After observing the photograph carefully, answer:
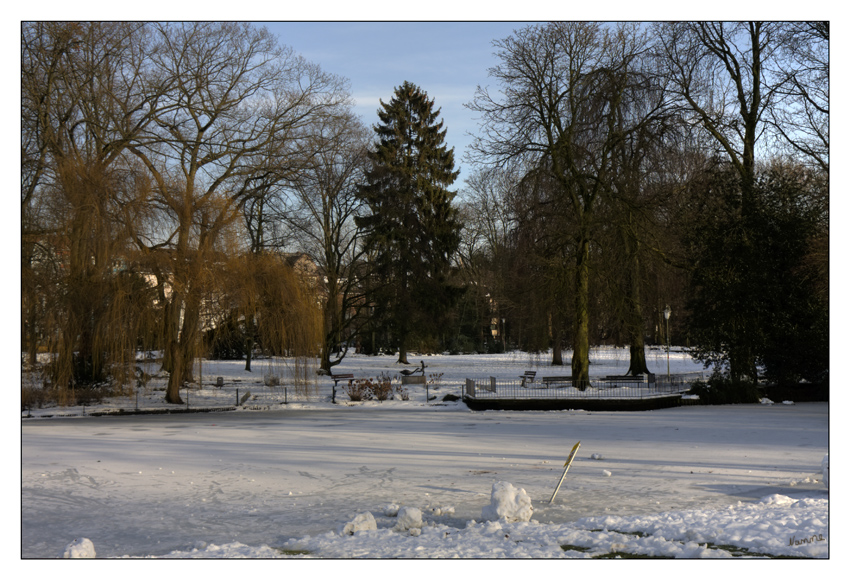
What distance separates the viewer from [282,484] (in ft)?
39.8

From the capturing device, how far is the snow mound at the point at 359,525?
29.0 ft

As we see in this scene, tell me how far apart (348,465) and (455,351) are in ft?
171

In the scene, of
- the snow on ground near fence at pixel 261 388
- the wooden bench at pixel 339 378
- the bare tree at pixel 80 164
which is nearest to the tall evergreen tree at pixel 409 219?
the snow on ground near fence at pixel 261 388

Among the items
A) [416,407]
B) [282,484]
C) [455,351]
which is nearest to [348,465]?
[282,484]

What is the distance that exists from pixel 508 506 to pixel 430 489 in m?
2.43

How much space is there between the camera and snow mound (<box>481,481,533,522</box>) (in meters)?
9.26

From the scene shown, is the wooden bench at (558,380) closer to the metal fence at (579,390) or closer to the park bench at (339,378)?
the metal fence at (579,390)

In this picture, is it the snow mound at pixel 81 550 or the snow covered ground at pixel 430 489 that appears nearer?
the snow mound at pixel 81 550

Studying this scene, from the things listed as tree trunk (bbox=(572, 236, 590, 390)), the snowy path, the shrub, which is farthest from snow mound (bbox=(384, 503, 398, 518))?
tree trunk (bbox=(572, 236, 590, 390))

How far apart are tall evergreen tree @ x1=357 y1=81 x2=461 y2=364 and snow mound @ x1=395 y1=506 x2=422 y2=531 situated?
119 ft

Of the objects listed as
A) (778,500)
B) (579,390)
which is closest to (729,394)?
(579,390)

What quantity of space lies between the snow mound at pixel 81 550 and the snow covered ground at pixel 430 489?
0.15 ft

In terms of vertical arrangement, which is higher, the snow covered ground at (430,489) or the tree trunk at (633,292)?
the tree trunk at (633,292)

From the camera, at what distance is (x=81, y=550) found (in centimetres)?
779
